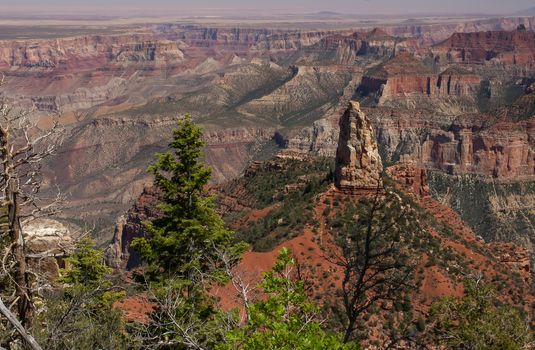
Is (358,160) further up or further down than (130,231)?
further up

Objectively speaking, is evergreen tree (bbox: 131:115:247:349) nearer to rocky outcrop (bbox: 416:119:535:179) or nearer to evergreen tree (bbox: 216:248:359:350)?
evergreen tree (bbox: 216:248:359:350)

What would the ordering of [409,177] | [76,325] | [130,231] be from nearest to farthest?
1. [76,325]
2. [409,177]
3. [130,231]

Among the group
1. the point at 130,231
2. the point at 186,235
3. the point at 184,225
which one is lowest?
the point at 130,231

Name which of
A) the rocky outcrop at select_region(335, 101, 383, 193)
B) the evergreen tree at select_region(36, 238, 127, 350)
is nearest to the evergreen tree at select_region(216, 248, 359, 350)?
the evergreen tree at select_region(36, 238, 127, 350)

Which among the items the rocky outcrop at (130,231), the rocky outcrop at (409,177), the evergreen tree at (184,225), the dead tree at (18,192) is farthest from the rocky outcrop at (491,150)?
the dead tree at (18,192)

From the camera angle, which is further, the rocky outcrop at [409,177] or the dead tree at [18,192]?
the rocky outcrop at [409,177]

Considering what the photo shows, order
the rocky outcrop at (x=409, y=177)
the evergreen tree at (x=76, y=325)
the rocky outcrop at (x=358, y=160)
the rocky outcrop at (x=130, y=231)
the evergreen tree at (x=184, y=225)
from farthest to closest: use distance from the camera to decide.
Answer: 1. the rocky outcrop at (x=130, y=231)
2. the rocky outcrop at (x=409, y=177)
3. the rocky outcrop at (x=358, y=160)
4. the evergreen tree at (x=184, y=225)
5. the evergreen tree at (x=76, y=325)

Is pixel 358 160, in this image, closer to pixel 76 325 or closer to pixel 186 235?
pixel 186 235

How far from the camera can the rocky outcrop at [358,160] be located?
5256 centimetres

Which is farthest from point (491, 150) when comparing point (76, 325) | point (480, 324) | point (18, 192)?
point (18, 192)

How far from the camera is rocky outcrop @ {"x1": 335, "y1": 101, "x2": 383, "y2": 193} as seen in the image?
52562 millimetres

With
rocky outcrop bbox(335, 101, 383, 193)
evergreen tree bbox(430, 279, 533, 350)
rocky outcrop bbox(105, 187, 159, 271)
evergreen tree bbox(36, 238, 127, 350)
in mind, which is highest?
evergreen tree bbox(36, 238, 127, 350)

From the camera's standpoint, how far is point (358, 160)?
52.9 meters

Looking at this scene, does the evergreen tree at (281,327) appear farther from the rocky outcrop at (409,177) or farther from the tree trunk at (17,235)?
the rocky outcrop at (409,177)
